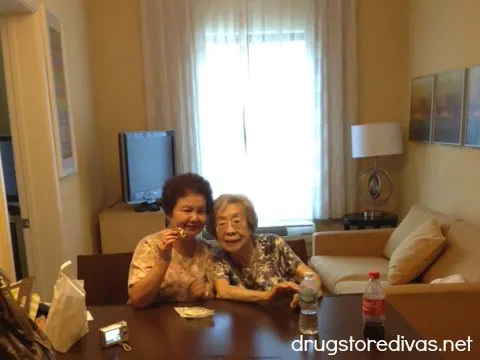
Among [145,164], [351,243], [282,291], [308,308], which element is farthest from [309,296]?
[145,164]

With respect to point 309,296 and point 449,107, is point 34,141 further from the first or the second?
point 449,107

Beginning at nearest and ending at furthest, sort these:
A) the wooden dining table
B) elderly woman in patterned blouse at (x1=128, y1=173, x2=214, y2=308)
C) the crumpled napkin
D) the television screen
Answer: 1. the wooden dining table
2. the crumpled napkin
3. elderly woman in patterned blouse at (x1=128, y1=173, x2=214, y2=308)
4. the television screen

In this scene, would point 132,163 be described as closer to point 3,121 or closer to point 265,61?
point 3,121

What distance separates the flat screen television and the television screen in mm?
771

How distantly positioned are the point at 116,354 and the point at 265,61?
11.1 feet

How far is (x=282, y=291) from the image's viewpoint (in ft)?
5.31

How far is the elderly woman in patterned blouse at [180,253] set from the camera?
5.60ft

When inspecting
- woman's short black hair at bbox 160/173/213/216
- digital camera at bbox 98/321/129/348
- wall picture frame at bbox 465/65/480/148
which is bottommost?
digital camera at bbox 98/321/129/348

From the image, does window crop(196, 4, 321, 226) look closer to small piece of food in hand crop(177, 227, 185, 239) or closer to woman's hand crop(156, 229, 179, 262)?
small piece of food in hand crop(177, 227, 185, 239)

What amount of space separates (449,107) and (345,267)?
144cm

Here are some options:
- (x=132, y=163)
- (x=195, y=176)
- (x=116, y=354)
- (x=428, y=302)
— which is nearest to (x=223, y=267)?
(x=195, y=176)

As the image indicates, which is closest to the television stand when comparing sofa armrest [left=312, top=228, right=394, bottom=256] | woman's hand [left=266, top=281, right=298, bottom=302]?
sofa armrest [left=312, top=228, right=394, bottom=256]

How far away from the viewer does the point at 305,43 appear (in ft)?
13.9

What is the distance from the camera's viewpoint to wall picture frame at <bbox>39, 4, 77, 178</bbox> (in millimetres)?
2756
